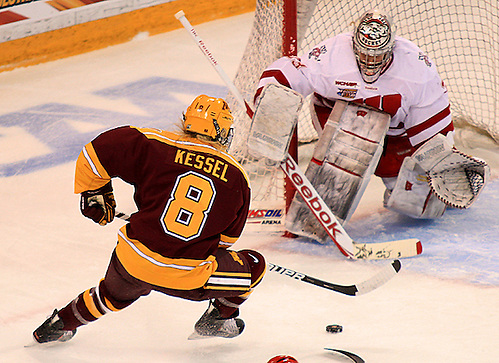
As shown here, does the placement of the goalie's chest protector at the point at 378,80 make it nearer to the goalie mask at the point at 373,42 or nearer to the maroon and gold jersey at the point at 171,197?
the goalie mask at the point at 373,42

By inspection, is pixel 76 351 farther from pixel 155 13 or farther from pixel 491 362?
pixel 155 13

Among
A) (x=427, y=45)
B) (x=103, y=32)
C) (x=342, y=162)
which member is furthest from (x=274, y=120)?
(x=103, y=32)

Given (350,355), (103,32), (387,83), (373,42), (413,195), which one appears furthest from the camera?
(103,32)

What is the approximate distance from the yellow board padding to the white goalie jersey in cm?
266

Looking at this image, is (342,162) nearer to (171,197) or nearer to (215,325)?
(215,325)

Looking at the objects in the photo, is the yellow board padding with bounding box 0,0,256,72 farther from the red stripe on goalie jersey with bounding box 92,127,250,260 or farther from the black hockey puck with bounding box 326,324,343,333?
the black hockey puck with bounding box 326,324,343,333

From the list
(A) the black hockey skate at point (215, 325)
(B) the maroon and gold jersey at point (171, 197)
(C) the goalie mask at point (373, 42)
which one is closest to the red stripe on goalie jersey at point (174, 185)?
(B) the maroon and gold jersey at point (171, 197)

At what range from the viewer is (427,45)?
466 cm

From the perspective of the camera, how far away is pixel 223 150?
2219 millimetres

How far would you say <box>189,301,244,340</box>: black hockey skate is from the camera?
2438 millimetres

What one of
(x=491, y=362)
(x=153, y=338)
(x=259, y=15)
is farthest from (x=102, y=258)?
(x=491, y=362)

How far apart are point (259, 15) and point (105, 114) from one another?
1458 millimetres

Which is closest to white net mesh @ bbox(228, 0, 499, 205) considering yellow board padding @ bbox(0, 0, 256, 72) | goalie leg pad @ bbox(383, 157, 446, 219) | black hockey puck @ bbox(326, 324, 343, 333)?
goalie leg pad @ bbox(383, 157, 446, 219)

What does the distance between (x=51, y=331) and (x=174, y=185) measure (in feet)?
2.19
